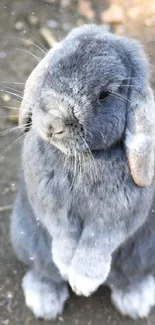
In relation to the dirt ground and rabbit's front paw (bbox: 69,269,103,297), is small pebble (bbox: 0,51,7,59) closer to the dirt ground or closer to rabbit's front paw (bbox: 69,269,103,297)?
the dirt ground

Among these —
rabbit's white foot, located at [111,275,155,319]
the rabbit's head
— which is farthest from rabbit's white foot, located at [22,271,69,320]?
the rabbit's head

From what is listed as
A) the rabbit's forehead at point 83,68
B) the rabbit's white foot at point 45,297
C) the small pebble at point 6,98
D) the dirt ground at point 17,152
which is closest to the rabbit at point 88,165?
the rabbit's forehead at point 83,68

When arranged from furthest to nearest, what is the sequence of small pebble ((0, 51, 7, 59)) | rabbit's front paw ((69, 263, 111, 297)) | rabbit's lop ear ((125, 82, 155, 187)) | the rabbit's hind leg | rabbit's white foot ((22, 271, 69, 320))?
small pebble ((0, 51, 7, 59)) → rabbit's white foot ((22, 271, 69, 320)) → the rabbit's hind leg → rabbit's front paw ((69, 263, 111, 297)) → rabbit's lop ear ((125, 82, 155, 187))

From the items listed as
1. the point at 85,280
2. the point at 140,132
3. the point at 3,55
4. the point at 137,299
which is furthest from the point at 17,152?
the point at 140,132

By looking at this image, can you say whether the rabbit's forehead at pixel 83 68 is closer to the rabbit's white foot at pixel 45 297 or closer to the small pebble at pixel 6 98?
the rabbit's white foot at pixel 45 297

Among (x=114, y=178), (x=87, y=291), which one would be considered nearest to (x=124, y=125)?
(x=114, y=178)

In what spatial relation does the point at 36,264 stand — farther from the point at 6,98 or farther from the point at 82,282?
the point at 6,98

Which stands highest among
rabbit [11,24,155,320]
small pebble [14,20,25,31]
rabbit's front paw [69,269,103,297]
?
small pebble [14,20,25,31]
